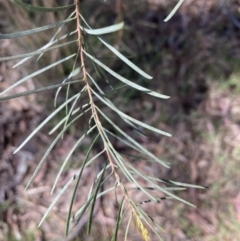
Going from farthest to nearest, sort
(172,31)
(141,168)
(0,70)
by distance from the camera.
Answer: (172,31)
(0,70)
(141,168)

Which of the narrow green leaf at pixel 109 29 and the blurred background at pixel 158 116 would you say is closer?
the narrow green leaf at pixel 109 29

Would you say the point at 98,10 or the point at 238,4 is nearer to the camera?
the point at 98,10

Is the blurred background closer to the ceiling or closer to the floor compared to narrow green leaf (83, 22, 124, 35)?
closer to the floor

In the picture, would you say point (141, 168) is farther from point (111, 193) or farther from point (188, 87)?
point (188, 87)

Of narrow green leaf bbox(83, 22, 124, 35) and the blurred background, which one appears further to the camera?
the blurred background

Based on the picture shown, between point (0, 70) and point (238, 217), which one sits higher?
point (0, 70)

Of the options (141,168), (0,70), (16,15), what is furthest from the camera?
(0,70)

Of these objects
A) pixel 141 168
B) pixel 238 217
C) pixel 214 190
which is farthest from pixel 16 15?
pixel 238 217

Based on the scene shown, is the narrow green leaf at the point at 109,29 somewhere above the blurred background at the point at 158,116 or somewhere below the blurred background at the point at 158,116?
above
